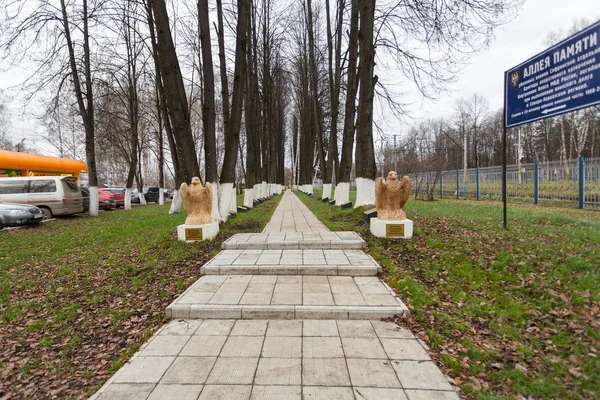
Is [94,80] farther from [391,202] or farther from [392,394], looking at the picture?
[392,394]

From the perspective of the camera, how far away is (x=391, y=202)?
20.8ft

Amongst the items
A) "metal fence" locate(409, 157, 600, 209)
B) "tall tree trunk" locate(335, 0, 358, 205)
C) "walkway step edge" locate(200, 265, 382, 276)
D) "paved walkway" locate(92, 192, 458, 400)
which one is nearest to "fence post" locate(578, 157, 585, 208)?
"metal fence" locate(409, 157, 600, 209)

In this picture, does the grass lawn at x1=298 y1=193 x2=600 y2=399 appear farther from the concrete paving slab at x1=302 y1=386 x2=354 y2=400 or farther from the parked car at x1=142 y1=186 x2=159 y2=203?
the parked car at x1=142 y1=186 x2=159 y2=203

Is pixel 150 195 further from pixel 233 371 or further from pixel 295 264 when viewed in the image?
pixel 233 371

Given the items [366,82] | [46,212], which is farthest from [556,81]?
[46,212]

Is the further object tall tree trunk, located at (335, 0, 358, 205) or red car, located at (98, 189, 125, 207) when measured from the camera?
red car, located at (98, 189, 125, 207)

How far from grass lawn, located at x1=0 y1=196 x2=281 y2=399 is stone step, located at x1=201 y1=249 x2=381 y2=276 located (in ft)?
1.62

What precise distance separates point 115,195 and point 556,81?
23359 mm

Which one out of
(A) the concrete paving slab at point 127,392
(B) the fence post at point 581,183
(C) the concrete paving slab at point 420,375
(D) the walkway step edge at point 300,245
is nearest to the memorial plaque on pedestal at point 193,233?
(D) the walkway step edge at point 300,245

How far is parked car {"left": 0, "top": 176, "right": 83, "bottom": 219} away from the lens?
11977mm

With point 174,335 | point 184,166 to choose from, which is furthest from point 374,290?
point 184,166

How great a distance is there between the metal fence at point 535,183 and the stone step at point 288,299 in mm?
12588

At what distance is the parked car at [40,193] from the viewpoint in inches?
472

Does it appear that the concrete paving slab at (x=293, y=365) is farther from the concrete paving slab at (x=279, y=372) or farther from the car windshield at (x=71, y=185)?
the car windshield at (x=71, y=185)
